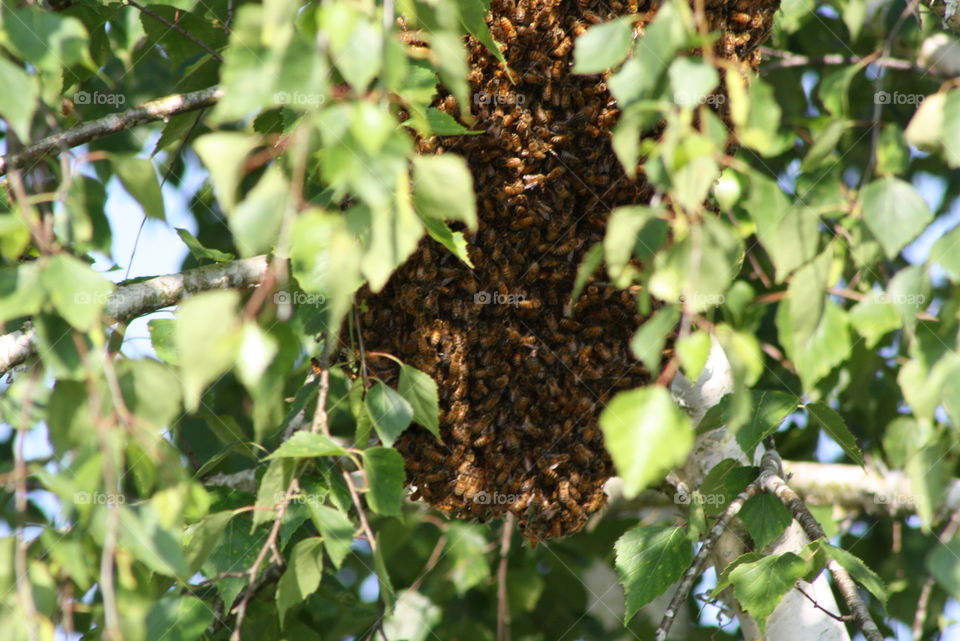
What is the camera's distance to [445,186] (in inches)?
40.9

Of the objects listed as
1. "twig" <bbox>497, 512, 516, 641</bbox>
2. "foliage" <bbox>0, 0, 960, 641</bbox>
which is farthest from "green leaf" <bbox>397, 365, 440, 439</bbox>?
"twig" <bbox>497, 512, 516, 641</bbox>

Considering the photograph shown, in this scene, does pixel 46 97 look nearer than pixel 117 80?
Yes

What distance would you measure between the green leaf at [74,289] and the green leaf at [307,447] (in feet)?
1.41

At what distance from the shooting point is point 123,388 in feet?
3.55

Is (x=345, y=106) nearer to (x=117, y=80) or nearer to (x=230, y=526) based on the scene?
(x=230, y=526)

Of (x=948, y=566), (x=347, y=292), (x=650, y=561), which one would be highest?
(x=347, y=292)

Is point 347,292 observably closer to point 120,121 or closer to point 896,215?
point 896,215

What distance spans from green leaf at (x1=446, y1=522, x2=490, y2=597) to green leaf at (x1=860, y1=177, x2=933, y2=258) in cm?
207

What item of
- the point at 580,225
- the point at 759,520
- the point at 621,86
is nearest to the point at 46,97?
the point at 621,86

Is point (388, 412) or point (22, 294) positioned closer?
point (22, 294)

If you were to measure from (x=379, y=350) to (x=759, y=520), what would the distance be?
28.4 inches

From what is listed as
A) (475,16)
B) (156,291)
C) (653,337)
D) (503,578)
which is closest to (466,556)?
(503,578)

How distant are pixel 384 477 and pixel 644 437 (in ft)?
2.06

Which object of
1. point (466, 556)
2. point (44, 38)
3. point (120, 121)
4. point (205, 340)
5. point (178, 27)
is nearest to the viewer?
point (205, 340)
